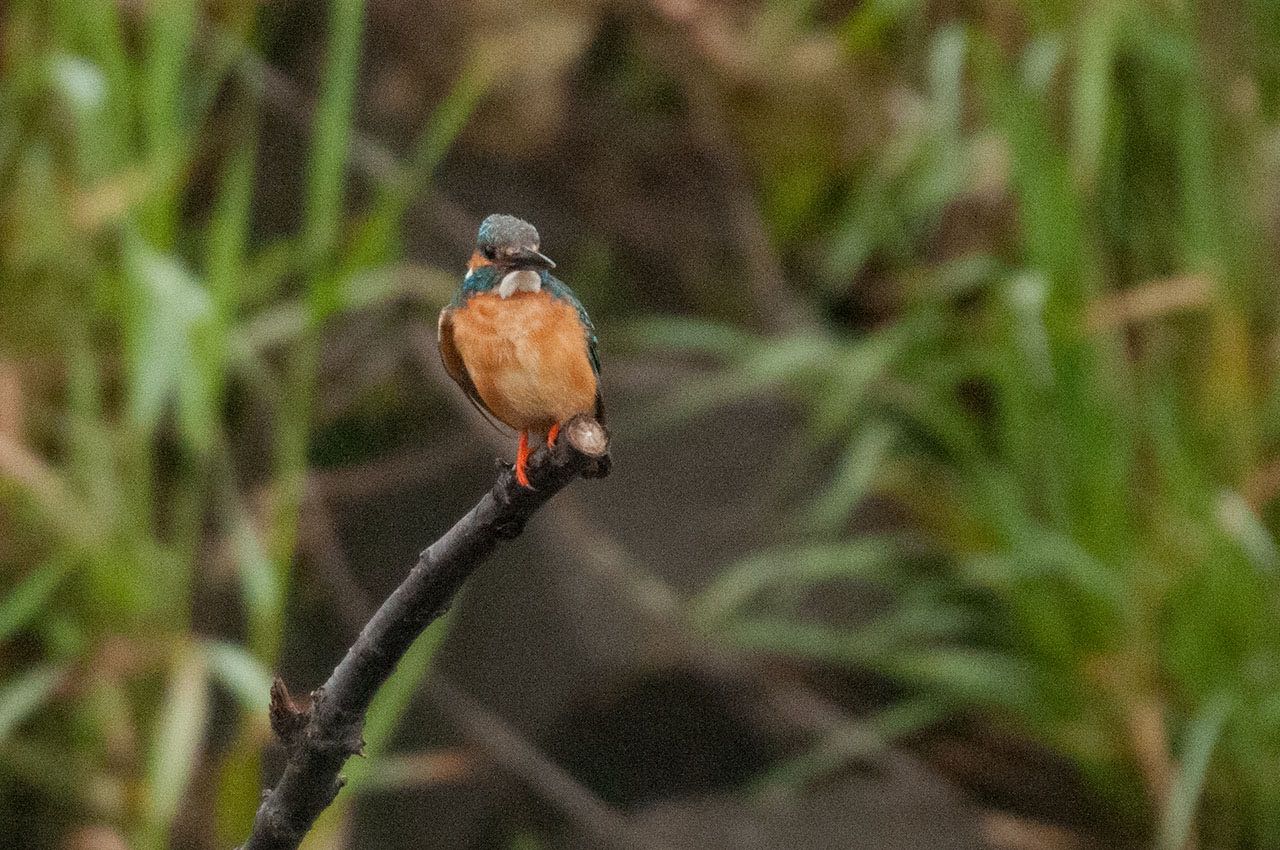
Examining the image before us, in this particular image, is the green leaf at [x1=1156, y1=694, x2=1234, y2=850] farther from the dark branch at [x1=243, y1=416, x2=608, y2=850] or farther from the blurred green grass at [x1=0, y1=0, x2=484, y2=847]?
the dark branch at [x1=243, y1=416, x2=608, y2=850]

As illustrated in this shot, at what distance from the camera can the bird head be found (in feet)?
0.97

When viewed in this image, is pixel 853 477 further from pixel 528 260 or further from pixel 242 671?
pixel 528 260

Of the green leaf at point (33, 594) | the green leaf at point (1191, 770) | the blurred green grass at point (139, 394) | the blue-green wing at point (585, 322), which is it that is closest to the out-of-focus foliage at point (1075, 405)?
the green leaf at point (1191, 770)

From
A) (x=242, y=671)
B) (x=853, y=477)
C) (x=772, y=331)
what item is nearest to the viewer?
(x=242, y=671)

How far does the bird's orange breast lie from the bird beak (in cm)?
2

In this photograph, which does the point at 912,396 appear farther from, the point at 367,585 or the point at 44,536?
the point at 44,536

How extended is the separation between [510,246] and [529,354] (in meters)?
0.04

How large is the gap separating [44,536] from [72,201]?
0.88 feet

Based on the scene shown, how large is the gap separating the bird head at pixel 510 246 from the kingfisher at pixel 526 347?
11mm

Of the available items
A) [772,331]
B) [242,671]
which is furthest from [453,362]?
[772,331]

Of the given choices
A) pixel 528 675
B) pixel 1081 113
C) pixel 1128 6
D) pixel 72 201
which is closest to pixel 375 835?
pixel 528 675

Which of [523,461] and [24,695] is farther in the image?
[24,695]

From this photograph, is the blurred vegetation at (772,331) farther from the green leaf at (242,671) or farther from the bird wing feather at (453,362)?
the bird wing feather at (453,362)

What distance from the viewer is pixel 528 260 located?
30 cm
